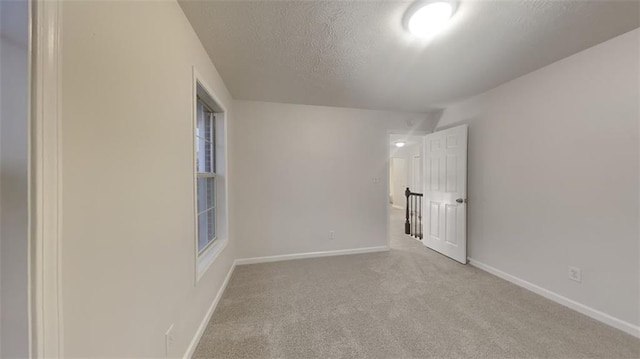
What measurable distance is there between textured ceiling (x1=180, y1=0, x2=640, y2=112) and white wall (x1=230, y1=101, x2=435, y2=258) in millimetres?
666

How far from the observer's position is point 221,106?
2459 millimetres

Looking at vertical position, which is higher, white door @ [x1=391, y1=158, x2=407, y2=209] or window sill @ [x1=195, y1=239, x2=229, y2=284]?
A: white door @ [x1=391, y1=158, x2=407, y2=209]

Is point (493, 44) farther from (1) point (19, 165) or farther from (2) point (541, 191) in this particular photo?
(1) point (19, 165)

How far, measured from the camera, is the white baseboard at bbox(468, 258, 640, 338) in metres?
1.78

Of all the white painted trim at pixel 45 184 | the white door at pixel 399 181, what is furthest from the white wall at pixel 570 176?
the white door at pixel 399 181

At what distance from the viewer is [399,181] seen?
8953mm

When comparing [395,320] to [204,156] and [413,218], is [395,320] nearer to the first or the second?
[204,156]

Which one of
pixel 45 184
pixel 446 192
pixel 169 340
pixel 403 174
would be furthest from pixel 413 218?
pixel 45 184

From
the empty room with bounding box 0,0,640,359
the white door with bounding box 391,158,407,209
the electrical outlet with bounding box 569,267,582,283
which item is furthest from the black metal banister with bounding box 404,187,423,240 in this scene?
the white door with bounding box 391,158,407,209

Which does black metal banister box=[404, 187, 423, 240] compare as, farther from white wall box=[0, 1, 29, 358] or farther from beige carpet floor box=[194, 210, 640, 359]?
white wall box=[0, 1, 29, 358]

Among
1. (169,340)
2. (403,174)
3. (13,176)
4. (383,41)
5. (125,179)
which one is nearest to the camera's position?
(13,176)

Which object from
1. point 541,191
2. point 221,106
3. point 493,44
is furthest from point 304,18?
point 541,191

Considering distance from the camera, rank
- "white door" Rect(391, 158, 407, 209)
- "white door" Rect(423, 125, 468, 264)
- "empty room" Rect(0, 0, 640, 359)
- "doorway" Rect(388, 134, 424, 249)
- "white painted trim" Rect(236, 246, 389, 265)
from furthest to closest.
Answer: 1. "white door" Rect(391, 158, 407, 209)
2. "doorway" Rect(388, 134, 424, 249)
3. "white painted trim" Rect(236, 246, 389, 265)
4. "white door" Rect(423, 125, 468, 264)
5. "empty room" Rect(0, 0, 640, 359)

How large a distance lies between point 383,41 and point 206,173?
2.04 m
